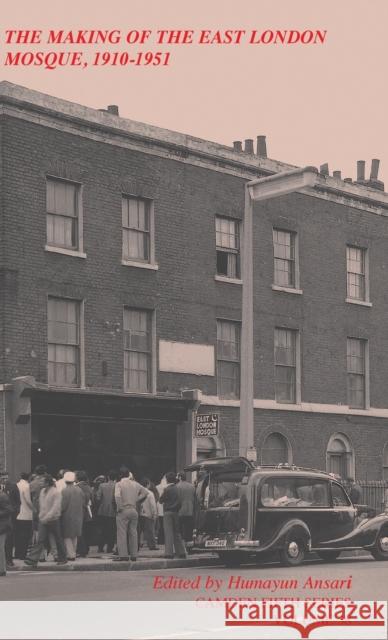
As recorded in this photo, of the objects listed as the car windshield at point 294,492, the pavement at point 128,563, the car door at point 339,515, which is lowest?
the pavement at point 128,563

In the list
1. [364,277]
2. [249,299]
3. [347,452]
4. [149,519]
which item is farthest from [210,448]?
[364,277]

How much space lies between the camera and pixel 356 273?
1404 inches

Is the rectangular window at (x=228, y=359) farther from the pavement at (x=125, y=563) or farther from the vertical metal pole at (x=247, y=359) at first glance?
the pavement at (x=125, y=563)

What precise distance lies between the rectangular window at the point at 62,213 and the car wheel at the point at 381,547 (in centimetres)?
954

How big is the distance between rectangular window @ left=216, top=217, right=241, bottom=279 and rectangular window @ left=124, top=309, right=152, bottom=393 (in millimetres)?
2881

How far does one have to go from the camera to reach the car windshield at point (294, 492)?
2214 cm

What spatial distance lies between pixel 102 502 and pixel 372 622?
1236 cm

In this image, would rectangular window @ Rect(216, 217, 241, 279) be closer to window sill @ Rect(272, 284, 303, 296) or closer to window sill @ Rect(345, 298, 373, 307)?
window sill @ Rect(272, 284, 303, 296)

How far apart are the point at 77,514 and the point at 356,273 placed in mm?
15541

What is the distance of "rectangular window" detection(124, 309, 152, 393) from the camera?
29094 mm

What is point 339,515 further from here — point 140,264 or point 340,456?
point 340,456

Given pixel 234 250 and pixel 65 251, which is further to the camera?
pixel 234 250

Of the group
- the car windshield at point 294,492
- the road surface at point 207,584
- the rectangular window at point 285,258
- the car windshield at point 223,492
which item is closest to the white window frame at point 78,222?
the rectangular window at point 285,258

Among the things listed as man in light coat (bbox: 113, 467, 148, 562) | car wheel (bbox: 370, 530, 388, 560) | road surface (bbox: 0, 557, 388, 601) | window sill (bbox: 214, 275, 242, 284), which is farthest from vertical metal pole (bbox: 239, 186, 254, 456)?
window sill (bbox: 214, 275, 242, 284)
